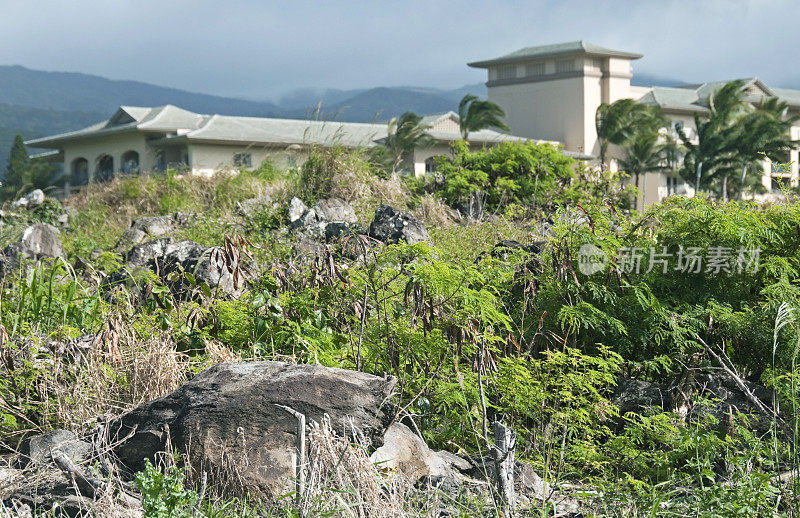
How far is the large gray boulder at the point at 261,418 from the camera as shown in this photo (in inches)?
165

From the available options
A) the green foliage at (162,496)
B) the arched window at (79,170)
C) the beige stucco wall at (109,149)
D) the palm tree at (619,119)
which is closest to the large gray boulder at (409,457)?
the green foliage at (162,496)

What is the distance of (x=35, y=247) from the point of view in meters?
10.6

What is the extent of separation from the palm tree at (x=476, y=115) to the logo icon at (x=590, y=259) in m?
38.1

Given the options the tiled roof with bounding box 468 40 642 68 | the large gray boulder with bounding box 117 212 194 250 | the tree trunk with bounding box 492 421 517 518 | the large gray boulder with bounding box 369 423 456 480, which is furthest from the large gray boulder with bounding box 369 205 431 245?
the tiled roof with bounding box 468 40 642 68

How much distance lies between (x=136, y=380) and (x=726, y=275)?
3.72 metres

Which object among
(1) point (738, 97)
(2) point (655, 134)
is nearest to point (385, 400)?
(2) point (655, 134)

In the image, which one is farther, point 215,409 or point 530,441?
point 530,441

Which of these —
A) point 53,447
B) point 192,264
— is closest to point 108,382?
point 53,447

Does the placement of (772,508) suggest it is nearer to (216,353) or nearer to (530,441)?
(530,441)

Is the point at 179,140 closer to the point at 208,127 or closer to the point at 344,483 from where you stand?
the point at 208,127

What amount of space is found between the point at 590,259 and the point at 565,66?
47.7m

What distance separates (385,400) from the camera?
14.0 ft

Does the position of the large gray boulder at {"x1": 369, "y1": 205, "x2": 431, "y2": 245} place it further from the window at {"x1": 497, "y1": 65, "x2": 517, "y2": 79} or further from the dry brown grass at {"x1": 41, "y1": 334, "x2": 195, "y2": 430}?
the window at {"x1": 497, "y1": 65, "x2": 517, "y2": 79}

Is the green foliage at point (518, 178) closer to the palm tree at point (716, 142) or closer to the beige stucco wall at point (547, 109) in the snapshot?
the palm tree at point (716, 142)
